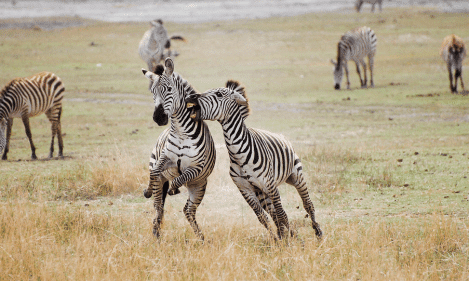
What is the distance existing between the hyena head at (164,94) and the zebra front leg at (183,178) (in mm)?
569

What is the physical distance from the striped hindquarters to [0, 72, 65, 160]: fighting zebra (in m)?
14.2

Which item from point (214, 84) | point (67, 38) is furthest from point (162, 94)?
point (67, 38)

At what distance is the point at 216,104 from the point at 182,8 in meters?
62.5

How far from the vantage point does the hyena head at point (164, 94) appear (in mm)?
5469

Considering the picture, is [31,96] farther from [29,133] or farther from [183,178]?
[183,178]

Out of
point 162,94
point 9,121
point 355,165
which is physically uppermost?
point 162,94

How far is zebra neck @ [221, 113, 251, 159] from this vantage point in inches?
217

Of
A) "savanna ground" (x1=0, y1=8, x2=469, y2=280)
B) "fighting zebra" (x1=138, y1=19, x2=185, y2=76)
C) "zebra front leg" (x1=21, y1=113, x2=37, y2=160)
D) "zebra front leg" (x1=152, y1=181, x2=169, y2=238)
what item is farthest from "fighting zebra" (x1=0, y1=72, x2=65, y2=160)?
"fighting zebra" (x1=138, y1=19, x2=185, y2=76)

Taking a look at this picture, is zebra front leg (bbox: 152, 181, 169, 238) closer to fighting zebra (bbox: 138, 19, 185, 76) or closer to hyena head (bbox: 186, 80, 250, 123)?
hyena head (bbox: 186, 80, 250, 123)

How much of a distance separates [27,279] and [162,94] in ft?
7.41

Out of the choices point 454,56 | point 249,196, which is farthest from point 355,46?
point 249,196

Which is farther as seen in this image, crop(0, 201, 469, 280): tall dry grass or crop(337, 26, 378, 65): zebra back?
crop(337, 26, 378, 65): zebra back

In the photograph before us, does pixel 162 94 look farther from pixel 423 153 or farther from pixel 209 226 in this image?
pixel 423 153

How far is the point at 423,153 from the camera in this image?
36.0 ft
